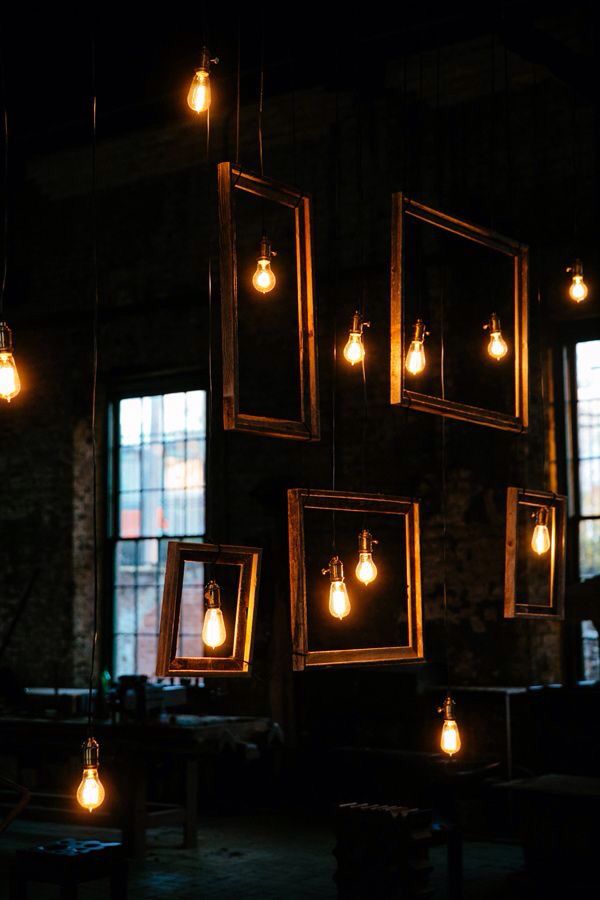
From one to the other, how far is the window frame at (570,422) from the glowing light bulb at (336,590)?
14.3ft

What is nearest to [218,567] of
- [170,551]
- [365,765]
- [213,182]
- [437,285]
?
[170,551]

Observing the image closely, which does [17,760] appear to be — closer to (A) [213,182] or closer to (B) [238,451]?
(B) [238,451]

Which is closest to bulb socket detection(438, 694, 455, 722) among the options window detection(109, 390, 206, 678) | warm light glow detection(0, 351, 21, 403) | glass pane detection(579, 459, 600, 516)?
warm light glow detection(0, 351, 21, 403)

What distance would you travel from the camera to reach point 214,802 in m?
10.1

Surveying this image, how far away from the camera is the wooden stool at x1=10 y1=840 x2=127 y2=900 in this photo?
5.56 meters

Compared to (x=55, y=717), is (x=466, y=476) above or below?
above

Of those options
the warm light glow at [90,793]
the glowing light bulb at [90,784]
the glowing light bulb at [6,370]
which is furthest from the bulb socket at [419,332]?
the warm light glow at [90,793]

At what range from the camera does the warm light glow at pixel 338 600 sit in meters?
5.10

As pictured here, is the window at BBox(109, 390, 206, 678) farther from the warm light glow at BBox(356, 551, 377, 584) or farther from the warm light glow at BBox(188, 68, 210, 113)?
the warm light glow at BBox(188, 68, 210, 113)

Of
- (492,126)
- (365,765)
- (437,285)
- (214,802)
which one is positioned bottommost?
(214,802)

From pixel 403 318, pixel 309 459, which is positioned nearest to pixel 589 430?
pixel 309 459

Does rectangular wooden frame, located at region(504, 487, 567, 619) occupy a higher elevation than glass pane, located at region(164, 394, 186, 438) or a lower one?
lower

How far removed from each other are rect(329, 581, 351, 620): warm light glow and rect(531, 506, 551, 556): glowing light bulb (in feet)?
4.50

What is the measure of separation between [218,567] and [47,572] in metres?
6.55
